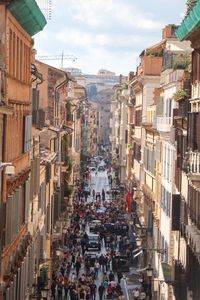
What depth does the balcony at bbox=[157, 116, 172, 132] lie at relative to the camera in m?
44.5

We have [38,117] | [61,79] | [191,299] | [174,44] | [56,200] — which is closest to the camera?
[191,299]

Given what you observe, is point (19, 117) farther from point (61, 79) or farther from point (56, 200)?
point (61, 79)

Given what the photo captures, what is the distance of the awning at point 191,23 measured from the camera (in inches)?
1075

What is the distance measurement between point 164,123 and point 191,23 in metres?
16.9

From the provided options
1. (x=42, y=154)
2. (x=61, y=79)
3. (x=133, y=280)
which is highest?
(x=61, y=79)

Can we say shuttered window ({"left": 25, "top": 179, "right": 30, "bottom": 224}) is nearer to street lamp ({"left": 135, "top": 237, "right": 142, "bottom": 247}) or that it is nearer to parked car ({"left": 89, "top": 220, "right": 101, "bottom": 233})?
street lamp ({"left": 135, "top": 237, "right": 142, "bottom": 247})

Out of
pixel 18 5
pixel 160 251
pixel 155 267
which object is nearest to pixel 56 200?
pixel 155 267

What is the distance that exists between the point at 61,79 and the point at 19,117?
1123 inches

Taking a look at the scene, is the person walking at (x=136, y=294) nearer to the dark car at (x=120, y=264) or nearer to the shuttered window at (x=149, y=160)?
the dark car at (x=120, y=264)

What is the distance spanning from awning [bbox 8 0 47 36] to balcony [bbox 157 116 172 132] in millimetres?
9881

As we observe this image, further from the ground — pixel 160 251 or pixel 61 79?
pixel 61 79

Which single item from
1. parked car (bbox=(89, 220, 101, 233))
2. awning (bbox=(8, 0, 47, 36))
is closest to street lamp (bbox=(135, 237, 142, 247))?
parked car (bbox=(89, 220, 101, 233))

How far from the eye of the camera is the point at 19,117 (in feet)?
109

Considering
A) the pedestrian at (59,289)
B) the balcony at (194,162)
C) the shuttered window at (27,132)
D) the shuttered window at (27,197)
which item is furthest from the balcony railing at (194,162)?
the pedestrian at (59,289)
